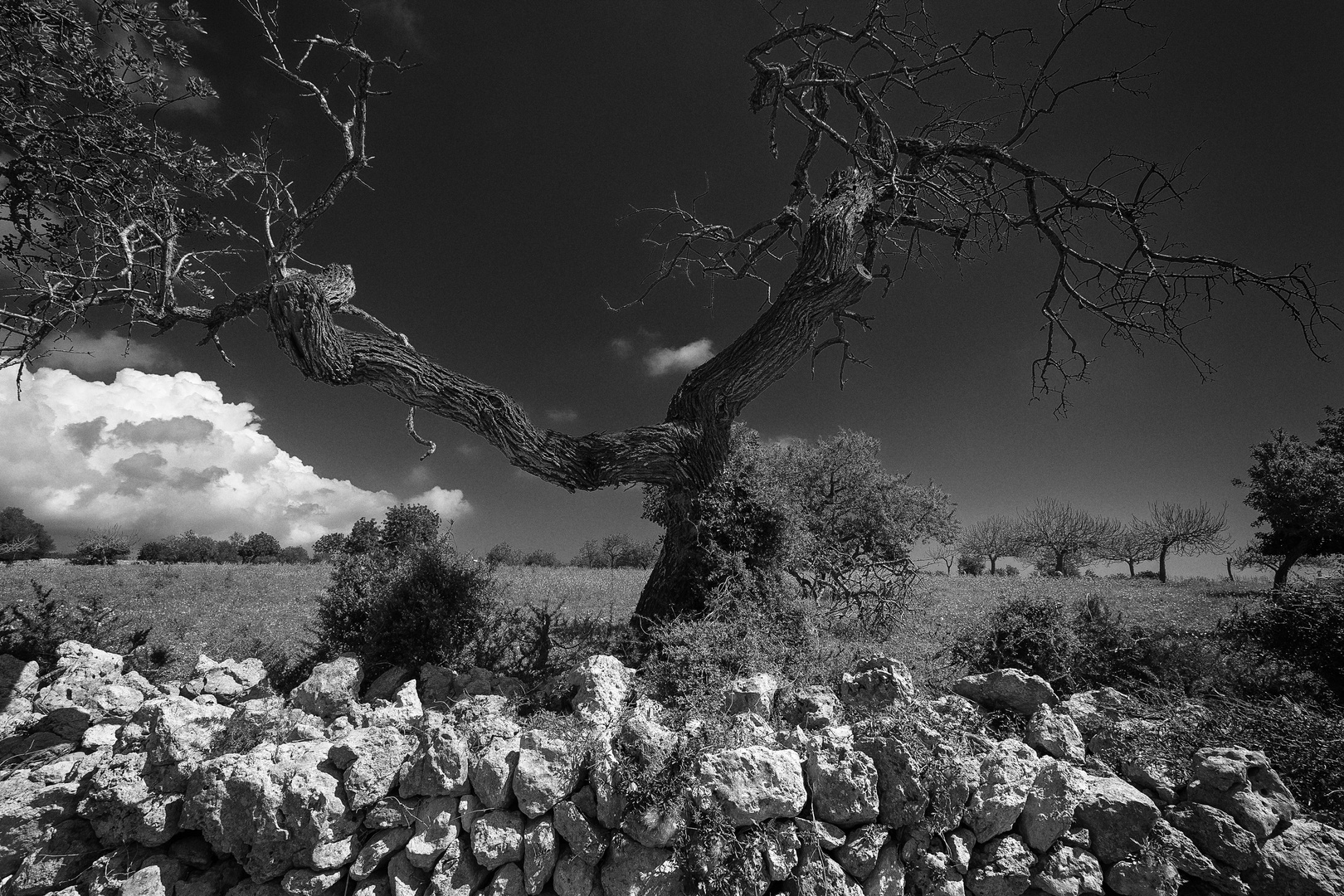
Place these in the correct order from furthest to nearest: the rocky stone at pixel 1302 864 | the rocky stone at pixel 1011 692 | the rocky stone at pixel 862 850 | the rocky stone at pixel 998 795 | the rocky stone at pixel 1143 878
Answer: the rocky stone at pixel 1011 692 < the rocky stone at pixel 998 795 < the rocky stone at pixel 862 850 < the rocky stone at pixel 1143 878 < the rocky stone at pixel 1302 864

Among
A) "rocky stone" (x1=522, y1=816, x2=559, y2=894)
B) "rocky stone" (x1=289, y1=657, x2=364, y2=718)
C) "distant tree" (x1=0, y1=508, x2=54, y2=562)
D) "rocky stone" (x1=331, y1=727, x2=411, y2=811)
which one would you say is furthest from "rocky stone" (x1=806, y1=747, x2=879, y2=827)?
"distant tree" (x1=0, y1=508, x2=54, y2=562)

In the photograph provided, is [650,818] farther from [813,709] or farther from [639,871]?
[813,709]

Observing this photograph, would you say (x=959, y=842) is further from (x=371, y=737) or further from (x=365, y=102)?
(x=365, y=102)

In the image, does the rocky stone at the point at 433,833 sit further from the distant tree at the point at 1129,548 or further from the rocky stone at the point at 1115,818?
the distant tree at the point at 1129,548

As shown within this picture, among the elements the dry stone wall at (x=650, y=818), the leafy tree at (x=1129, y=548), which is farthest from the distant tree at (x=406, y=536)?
the leafy tree at (x=1129, y=548)

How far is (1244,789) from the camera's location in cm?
360

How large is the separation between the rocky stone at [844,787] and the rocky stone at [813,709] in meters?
0.53

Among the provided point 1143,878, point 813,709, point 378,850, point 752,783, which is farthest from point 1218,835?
point 378,850

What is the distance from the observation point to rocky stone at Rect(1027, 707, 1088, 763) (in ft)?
13.5

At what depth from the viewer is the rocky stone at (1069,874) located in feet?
11.5

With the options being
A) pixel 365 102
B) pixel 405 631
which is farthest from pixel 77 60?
pixel 405 631

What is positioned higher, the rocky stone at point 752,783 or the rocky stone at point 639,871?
the rocky stone at point 752,783

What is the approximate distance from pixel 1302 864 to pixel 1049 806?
1334 millimetres

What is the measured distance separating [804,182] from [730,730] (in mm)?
8318
